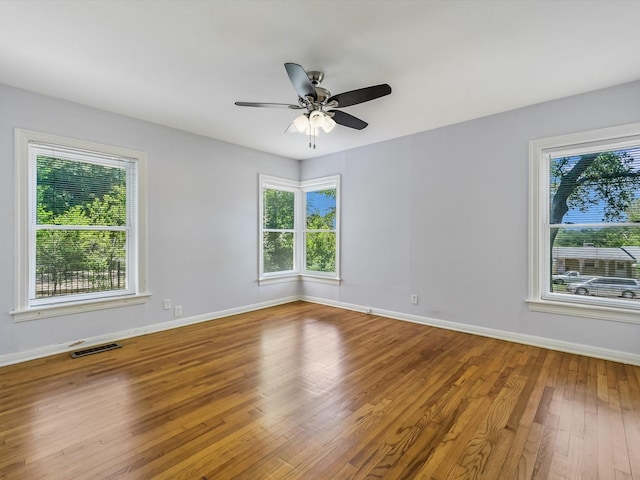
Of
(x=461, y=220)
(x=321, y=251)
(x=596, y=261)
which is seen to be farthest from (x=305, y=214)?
(x=596, y=261)

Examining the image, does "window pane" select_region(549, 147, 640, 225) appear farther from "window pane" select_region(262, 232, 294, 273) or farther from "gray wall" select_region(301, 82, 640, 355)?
"window pane" select_region(262, 232, 294, 273)

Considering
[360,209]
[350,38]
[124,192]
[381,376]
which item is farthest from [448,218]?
[124,192]

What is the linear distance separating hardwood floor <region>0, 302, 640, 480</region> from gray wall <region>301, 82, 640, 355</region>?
0.53 m

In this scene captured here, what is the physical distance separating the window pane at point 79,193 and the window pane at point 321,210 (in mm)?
3016

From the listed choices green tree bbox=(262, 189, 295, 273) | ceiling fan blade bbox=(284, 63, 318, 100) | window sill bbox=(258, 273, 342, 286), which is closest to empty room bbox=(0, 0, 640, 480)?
ceiling fan blade bbox=(284, 63, 318, 100)

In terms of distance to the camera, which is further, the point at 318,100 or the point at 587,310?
the point at 587,310

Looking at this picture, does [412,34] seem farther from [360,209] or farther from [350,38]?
[360,209]

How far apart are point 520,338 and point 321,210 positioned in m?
3.51

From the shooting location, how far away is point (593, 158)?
321 centimetres

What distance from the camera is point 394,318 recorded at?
4.57 metres

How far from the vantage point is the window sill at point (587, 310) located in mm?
2961

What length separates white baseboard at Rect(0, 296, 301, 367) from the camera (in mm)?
3004

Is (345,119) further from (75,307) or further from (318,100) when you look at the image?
(75,307)

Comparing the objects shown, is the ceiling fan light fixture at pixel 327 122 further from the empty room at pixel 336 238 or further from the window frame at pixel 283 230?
the window frame at pixel 283 230
